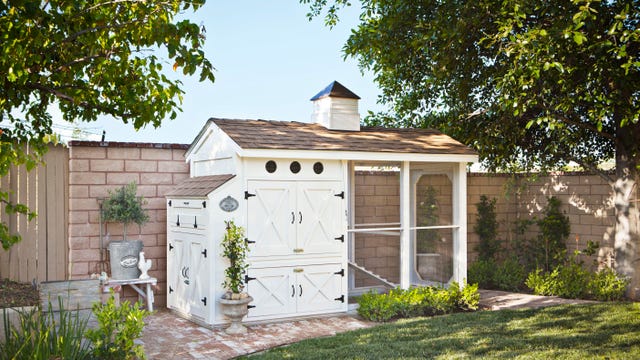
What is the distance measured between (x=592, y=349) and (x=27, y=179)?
6.97 meters

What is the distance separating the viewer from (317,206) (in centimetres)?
800

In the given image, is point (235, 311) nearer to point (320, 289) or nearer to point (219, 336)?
point (219, 336)

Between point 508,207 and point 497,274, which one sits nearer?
point 497,274

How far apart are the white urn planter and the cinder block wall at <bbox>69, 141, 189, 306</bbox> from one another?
6.49ft

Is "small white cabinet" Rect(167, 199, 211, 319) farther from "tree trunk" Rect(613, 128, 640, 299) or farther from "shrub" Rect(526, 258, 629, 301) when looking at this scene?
"tree trunk" Rect(613, 128, 640, 299)

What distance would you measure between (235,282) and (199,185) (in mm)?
1446

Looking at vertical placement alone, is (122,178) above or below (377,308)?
above

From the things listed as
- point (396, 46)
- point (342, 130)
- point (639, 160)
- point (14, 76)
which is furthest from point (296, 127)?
point (639, 160)

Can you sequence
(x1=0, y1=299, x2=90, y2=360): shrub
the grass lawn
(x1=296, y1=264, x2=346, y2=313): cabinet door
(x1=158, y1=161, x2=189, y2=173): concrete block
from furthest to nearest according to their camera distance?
1. (x1=158, y1=161, x2=189, y2=173): concrete block
2. (x1=296, y1=264, x2=346, y2=313): cabinet door
3. the grass lawn
4. (x1=0, y1=299, x2=90, y2=360): shrub

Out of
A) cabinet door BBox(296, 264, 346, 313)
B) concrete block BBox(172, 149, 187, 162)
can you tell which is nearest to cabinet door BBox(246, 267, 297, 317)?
cabinet door BBox(296, 264, 346, 313)

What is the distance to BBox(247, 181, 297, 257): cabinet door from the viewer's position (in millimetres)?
7551

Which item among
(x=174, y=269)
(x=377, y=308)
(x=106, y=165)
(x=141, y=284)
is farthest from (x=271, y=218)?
(x=106, y=165)

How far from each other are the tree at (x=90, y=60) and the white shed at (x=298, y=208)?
2.01 metres

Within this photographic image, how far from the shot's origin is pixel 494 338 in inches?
260
